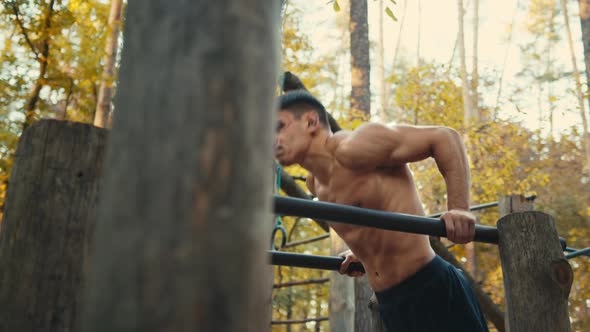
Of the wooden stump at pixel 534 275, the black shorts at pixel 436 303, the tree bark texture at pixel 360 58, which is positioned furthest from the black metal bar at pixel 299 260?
the tree bark texture at pixel 360 58

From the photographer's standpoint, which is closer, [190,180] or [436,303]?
[190,180]

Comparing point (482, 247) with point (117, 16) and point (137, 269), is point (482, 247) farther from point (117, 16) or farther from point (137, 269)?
point (137, 269)

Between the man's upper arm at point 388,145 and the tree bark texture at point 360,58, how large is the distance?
660cm

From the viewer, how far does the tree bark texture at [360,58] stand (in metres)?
8.84

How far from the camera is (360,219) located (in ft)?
4.73

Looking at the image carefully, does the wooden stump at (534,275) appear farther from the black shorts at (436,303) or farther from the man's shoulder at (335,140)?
the man's shoulder at (335,140)

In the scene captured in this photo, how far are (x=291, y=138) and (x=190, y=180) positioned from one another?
1.85 meters

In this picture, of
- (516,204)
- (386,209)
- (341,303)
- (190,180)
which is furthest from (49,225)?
(341,303)

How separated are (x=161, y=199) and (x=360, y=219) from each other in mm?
1025

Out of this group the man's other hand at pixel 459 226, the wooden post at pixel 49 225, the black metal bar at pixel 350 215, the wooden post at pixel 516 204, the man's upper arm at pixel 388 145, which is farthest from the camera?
the wooden post at pixel 516 204

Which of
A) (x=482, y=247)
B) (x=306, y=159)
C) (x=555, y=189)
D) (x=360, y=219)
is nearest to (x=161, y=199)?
(x=360, y=219)

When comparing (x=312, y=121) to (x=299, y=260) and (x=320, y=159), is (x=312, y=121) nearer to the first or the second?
(x=320, y=159)

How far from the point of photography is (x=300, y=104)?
236 cm

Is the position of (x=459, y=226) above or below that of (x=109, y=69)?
below
